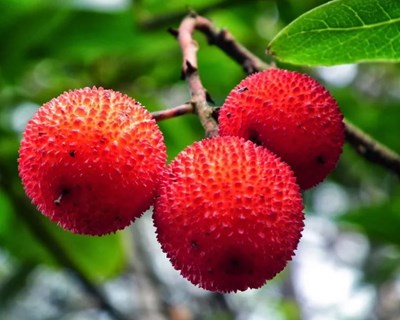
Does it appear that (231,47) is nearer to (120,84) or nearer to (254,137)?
(254,137)

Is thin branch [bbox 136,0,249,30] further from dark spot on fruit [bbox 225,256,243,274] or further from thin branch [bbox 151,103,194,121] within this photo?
dark spot on fruit [bbox 225,256,243,274]

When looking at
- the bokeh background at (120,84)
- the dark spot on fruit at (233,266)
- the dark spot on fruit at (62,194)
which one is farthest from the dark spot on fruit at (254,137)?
the bokeh background at (120,84)

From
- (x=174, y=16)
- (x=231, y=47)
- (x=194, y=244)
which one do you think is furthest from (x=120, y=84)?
(x=194, y=244)

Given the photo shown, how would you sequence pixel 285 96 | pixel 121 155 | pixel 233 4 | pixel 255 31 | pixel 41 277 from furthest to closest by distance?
pixel 41 277
pixel 255 31
pixel 233 4
pixel 285 96
pixel 121 155

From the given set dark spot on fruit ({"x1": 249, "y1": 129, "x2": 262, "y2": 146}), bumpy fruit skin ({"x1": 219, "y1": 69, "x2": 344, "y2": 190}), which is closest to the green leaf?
bumpy fruit skin ({"x1": 219, "y1": 69, "x2": 344, "y2": 190})

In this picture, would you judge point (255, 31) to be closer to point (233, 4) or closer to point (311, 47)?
point (233, 4)

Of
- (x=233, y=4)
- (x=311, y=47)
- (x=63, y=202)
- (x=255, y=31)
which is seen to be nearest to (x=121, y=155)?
(x=63, y=202)

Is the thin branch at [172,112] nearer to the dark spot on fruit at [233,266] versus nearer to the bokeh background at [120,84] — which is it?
the dark spot on fruit at [233,266]
